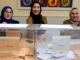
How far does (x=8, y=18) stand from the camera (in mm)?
3615

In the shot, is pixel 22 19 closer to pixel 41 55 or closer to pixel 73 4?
pixel 73 4

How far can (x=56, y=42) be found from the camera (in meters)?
1.45

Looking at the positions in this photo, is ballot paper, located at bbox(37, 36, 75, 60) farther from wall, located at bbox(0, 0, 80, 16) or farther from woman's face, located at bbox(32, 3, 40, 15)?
wall, located at bbox(0, 0, 80, 16)

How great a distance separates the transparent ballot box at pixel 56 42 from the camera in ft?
4.75

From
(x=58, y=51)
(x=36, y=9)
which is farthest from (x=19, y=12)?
(x=58, y=51)

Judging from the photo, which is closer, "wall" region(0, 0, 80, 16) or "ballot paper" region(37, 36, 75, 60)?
"ballot paper" region(37, 36, 75, 60)

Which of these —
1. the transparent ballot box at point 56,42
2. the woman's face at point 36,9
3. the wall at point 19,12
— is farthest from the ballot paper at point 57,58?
the wall at point 19,12

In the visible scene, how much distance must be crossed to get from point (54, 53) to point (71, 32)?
0.20 m

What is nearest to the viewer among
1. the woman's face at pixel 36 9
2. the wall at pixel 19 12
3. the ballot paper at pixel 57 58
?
the ballot paper at pixel 57 58

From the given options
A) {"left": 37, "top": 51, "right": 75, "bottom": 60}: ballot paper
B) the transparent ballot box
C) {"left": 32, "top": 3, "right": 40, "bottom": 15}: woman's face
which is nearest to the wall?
{"left": 32, "top": 3, "right": 40, "bottom": 15}: woman's face

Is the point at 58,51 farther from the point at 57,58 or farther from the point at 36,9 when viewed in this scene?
the point at 36,9

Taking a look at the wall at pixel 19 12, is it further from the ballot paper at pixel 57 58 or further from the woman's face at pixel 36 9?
the ballot paper at pixel 57 58

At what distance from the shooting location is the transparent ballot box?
1448mm

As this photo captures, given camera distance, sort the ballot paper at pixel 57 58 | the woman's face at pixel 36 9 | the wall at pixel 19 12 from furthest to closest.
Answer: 1. the wall at pixel 19 12
2. the woman's face at pixel 36 9
3. the ballot paper at pixel 57 58
